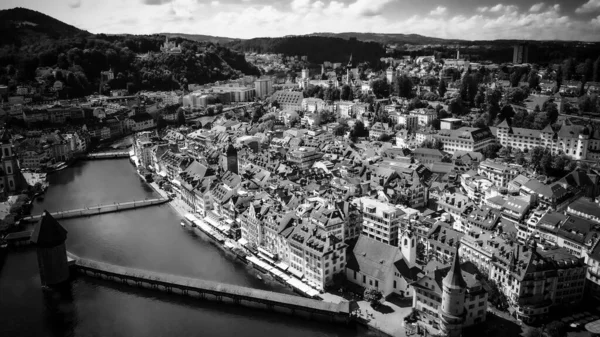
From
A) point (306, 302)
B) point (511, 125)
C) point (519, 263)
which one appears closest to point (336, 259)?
point (306, 302)

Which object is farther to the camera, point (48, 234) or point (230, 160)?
point (230, 160)

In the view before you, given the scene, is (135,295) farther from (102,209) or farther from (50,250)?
(102,209)

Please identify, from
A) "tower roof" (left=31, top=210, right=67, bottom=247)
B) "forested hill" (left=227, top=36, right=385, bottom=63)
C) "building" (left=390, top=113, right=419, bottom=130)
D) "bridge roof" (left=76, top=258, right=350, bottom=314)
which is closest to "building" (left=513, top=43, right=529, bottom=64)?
"building" (left=390, top=113, right=419, bottom=130)

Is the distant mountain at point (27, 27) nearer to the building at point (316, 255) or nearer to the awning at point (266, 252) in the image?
the awning at point (266, 252)

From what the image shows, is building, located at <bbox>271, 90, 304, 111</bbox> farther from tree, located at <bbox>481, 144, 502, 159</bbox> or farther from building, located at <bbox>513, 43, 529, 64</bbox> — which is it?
building, located at <bbox>513, 43, 529, 64</bbox>

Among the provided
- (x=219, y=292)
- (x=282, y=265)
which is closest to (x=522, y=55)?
(x=282, y=265)

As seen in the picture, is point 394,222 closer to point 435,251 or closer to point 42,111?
point 435,251
